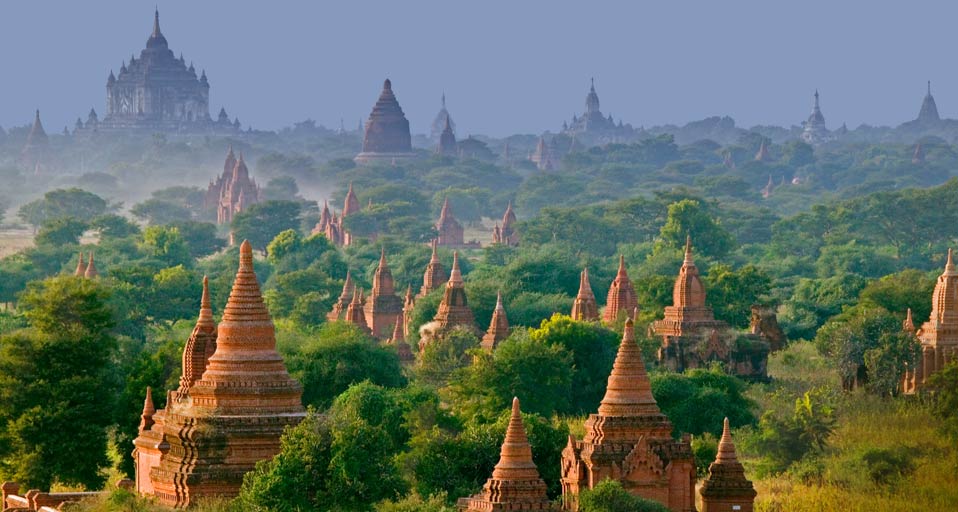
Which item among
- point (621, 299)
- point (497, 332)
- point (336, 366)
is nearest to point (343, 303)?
point (621, 299)

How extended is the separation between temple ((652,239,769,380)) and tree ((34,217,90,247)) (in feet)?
198

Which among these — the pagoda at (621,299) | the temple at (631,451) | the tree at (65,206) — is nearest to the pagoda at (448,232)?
the tree at (65,206)

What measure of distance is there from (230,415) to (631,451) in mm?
5681

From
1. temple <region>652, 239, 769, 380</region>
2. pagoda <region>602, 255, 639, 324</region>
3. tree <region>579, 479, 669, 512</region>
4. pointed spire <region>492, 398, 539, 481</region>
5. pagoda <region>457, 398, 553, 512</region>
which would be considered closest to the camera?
pagoda <region>457, 398, 553, 512</region>

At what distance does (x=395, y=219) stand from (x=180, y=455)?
345ft

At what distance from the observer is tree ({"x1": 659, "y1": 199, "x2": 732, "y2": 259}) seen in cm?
12212

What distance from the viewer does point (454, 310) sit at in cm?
8444

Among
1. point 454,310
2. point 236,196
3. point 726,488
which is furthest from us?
point 236,196

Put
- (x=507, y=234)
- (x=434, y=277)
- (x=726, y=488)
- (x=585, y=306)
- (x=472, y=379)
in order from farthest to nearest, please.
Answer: (x=507, y=234) → (x=434, y=277) → (x=585, y=306) → (x=472, y=379) → (x=726, y=488)

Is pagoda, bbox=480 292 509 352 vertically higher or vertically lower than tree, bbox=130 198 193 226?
lower

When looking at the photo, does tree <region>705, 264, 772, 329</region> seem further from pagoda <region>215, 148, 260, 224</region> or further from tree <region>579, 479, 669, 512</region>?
pagoda <region>215, 148, 260, 224</region>

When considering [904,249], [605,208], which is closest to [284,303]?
→ [904,249]

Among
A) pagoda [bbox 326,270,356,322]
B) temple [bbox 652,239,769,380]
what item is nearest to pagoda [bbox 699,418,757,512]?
temple [bbox 652,239,769,380]

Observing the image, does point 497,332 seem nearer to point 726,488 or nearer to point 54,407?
point 54,407
